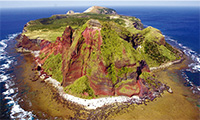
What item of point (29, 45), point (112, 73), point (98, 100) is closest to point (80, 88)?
point (98, 100)

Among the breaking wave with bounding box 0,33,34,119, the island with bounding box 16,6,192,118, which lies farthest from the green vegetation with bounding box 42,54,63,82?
the breaking wave with bounding box 0,33,34,119

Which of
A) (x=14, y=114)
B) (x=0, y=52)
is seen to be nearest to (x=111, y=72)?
(x=14, y=114)

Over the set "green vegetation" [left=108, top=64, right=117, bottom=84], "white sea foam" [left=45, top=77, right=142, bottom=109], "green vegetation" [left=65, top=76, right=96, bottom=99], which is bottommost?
Answer: "white sea foam" [left=45, top=77, right=142, bottom=109]

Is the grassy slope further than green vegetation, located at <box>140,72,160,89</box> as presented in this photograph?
No

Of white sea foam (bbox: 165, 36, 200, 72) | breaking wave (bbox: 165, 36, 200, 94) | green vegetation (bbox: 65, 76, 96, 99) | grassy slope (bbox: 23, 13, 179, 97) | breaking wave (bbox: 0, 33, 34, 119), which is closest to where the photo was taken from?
breaking wave (bbox: 0, 33, 34, 119)

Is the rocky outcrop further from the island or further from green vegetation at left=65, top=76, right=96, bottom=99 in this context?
green vegetation at left=65, top=76, right=96, bottom=99

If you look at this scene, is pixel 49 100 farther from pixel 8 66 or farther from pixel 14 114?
pixel 8 66
